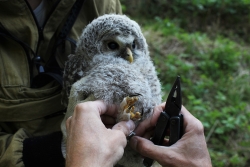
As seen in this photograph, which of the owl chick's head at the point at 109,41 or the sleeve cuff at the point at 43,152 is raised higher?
the owl chick's head at the point at 109,41

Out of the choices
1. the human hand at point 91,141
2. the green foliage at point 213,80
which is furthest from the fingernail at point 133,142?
the green foliage at point 213,80

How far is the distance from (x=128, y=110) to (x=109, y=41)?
1.96 feet

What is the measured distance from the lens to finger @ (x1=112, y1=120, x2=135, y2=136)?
1.35 metres

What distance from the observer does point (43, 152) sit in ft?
5.85

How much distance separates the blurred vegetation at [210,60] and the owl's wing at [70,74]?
4.05 ft

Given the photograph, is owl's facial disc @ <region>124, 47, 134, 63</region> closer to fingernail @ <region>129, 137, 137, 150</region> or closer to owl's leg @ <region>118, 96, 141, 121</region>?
owl's leg @ <region>118, 96, 141, 121</region>

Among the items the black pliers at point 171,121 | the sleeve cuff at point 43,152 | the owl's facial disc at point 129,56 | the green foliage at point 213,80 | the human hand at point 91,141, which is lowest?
the green foliage at point 213,80

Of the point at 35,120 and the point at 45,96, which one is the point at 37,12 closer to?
the point at 45,96

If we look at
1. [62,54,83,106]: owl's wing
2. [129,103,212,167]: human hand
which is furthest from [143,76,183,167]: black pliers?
[62,54,83,106]: owl's wing

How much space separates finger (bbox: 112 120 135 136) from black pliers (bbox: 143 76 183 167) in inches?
7.1

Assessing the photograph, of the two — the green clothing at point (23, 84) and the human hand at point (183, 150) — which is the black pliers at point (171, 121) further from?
the green clothing at point (23, 84)

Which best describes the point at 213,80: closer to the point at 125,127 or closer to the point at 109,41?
the point at 109,41

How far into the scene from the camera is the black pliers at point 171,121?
1.53 m

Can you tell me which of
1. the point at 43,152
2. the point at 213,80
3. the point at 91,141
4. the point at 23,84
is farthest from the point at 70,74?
the point at 213,80
